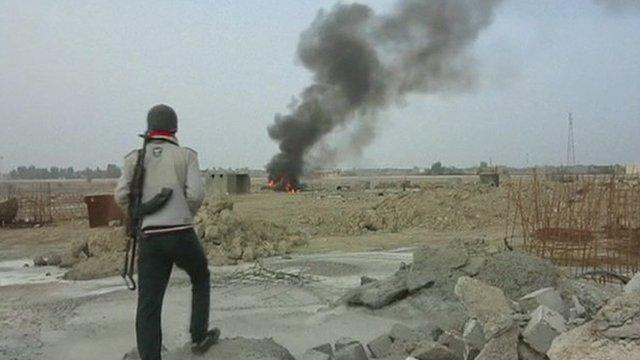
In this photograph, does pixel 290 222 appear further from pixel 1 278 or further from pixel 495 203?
pixel 1 278

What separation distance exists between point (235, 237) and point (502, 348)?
9.84 meters

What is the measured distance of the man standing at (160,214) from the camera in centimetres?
455

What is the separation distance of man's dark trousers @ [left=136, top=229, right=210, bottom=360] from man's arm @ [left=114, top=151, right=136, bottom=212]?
0.31 m

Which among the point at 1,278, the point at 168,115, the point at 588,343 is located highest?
the point at 168,115

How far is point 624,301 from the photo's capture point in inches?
151

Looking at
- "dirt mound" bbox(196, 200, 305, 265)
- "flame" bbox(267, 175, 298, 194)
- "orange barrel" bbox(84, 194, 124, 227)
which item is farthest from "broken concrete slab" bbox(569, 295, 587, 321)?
"flame" bbox(267, 175, 298, 194)

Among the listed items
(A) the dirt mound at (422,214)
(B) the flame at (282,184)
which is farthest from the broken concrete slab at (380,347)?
→ (B) the flame at (282,184)

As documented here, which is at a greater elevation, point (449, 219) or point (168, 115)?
point (168, 115)

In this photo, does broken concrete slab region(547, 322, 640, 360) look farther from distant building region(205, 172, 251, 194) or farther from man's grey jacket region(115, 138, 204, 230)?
distant building region(205, 172, 251, 194)

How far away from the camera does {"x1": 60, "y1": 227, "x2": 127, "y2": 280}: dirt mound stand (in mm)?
11070

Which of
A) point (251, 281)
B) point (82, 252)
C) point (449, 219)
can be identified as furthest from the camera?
point (449, 219)

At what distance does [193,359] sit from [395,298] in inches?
120

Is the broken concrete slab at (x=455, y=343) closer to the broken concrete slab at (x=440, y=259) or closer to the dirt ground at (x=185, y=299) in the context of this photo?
the dirt ground at (x=185, y=299)

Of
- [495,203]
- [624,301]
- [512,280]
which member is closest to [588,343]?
[624,301]
